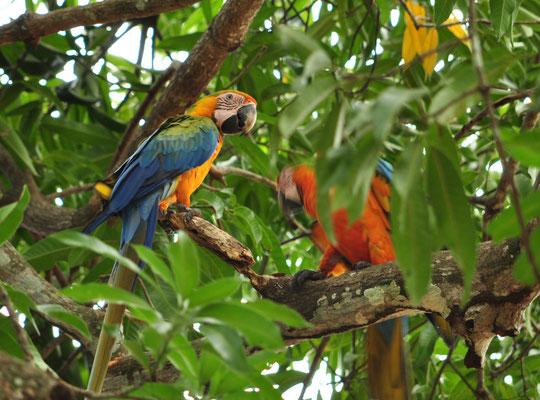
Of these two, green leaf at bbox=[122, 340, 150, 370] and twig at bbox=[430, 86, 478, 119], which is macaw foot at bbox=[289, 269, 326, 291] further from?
twig at bbox=[430, 86, 478, 119]

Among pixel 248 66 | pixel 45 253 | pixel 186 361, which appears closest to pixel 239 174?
pixel 248 66

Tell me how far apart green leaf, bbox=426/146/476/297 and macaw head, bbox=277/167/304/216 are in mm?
1495

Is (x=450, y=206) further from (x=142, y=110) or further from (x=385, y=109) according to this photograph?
(x=142, y=110)

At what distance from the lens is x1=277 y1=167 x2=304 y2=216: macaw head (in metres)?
2.43

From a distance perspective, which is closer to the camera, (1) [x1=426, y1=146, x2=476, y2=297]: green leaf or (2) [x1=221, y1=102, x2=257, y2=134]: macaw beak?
(1) [x1=426, y1=146, x2=476, y2=297]: green leaf

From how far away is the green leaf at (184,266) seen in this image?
3.09ft

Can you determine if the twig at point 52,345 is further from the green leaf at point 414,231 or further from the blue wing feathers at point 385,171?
the green leaf at point 414,231

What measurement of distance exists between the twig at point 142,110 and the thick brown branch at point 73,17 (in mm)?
444

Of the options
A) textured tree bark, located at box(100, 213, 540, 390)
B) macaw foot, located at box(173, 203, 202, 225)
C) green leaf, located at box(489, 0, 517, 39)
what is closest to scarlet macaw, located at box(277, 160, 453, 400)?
textured tree bark, located at box(100, 213, 540, 390)

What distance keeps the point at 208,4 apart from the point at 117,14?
630 mm

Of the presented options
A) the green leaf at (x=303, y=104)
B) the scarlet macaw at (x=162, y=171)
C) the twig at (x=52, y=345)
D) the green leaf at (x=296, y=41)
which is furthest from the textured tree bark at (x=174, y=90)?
the green leaf at (x=303, y=104)

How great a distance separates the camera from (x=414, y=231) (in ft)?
2.96

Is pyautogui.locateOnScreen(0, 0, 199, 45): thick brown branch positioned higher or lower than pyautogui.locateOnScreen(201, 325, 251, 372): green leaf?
higher

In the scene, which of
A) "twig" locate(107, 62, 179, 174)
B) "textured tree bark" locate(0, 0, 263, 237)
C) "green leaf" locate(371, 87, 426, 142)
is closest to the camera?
"green leaf" locate(371, 87, 426, 142)
